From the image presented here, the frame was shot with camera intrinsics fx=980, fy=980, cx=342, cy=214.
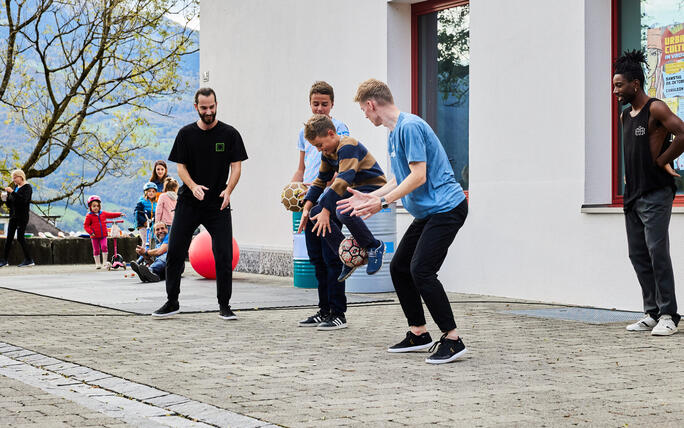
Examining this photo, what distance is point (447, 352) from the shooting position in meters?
6.09

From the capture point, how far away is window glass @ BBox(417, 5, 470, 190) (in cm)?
1202

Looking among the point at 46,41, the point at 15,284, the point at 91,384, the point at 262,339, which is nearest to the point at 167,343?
the point at 262,339

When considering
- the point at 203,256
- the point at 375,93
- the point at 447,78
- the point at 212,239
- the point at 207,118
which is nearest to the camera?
the point at 375,93

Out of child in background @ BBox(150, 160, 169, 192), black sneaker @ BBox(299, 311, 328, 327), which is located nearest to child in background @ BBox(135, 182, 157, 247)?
child in background @ BBox(150, 160, 169, 192)

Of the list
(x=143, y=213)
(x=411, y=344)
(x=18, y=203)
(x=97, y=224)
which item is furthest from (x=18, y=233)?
(x=411, y=344)

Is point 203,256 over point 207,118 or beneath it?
beneath

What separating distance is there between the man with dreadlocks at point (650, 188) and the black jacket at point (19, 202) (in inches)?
571

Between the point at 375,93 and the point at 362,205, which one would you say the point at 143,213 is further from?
the point at 362,205

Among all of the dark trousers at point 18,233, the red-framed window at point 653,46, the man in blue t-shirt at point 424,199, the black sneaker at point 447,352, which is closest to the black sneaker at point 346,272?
the man in blue t-shirt at point 424,199

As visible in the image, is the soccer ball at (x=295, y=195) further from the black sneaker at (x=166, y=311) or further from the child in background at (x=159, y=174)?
the child in background at (x=159, y=174)

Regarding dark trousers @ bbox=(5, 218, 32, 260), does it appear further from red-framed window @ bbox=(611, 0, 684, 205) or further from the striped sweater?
the striped sweater

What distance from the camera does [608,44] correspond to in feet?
32.7

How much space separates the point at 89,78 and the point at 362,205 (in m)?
20.6

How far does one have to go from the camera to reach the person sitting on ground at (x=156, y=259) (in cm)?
1322
